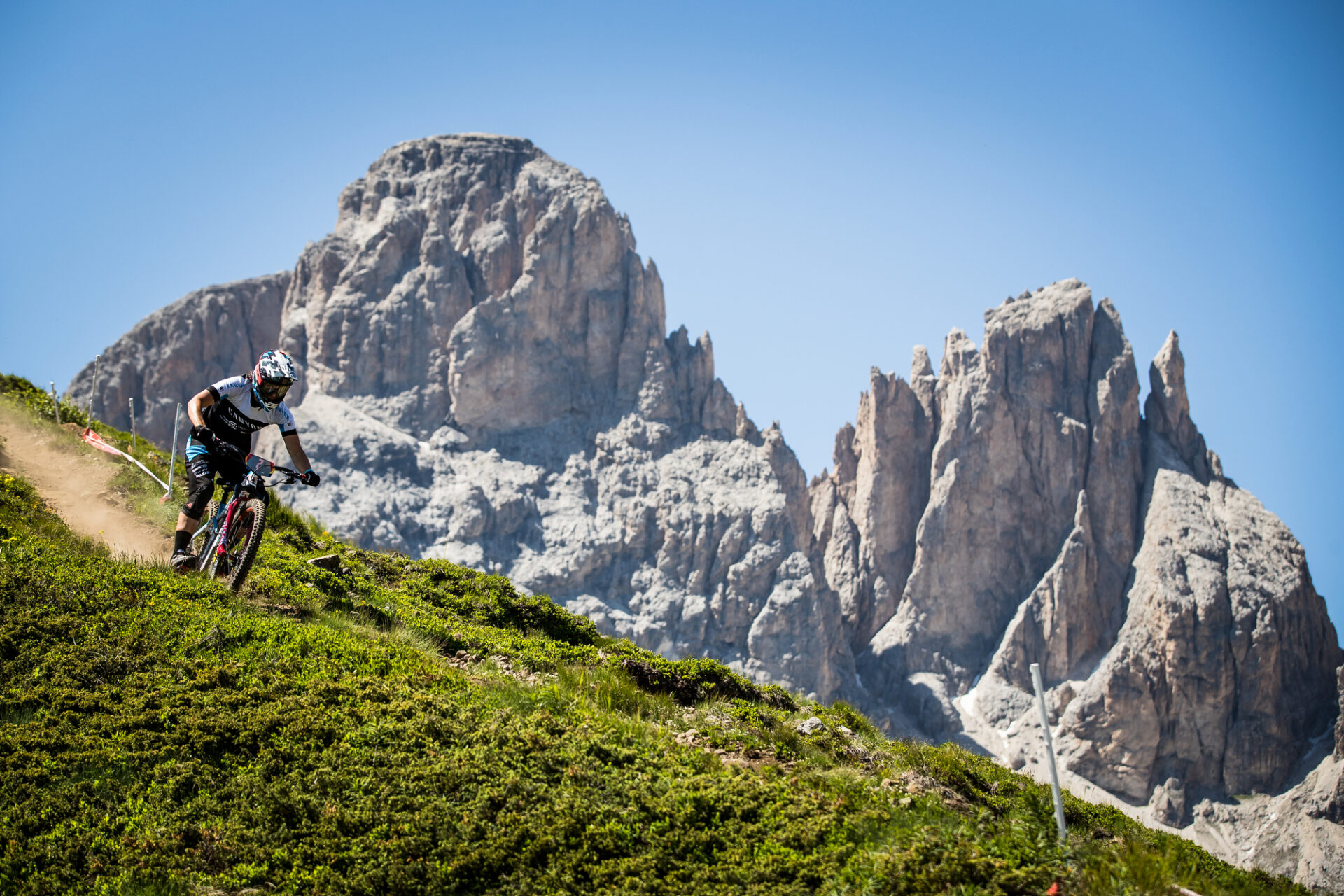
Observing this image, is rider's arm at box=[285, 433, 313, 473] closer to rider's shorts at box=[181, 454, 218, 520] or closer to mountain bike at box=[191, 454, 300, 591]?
mountain bike at box=[191, 454, 300, 591]

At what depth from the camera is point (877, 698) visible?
4609 inches

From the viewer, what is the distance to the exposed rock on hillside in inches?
3907

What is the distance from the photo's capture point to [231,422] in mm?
12188

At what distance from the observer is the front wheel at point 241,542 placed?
12117 millimetres

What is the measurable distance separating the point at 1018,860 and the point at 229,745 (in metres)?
7.03

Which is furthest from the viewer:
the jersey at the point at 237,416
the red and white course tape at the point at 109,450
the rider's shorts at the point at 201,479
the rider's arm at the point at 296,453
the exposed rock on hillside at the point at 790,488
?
the exposed rock on hillside at the point at 790,488

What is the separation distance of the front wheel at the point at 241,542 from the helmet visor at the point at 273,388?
4.30ft

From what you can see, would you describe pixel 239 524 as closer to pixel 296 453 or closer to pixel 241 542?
pixel 241 542

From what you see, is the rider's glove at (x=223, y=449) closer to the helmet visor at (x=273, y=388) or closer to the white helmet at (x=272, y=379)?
the white helmet at (x=272, y=379)

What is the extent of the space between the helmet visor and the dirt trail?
11.5 ft

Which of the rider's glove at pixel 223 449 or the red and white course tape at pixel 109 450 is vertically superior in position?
the rider's glove at pixel 223 449

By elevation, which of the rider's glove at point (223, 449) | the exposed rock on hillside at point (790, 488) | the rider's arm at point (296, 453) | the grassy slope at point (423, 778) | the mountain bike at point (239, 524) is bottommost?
the grassy slope at point (423, 778)

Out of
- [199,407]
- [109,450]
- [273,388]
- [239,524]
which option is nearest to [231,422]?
[199,407]

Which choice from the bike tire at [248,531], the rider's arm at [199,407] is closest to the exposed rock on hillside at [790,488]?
the bike tire at [248,531]
